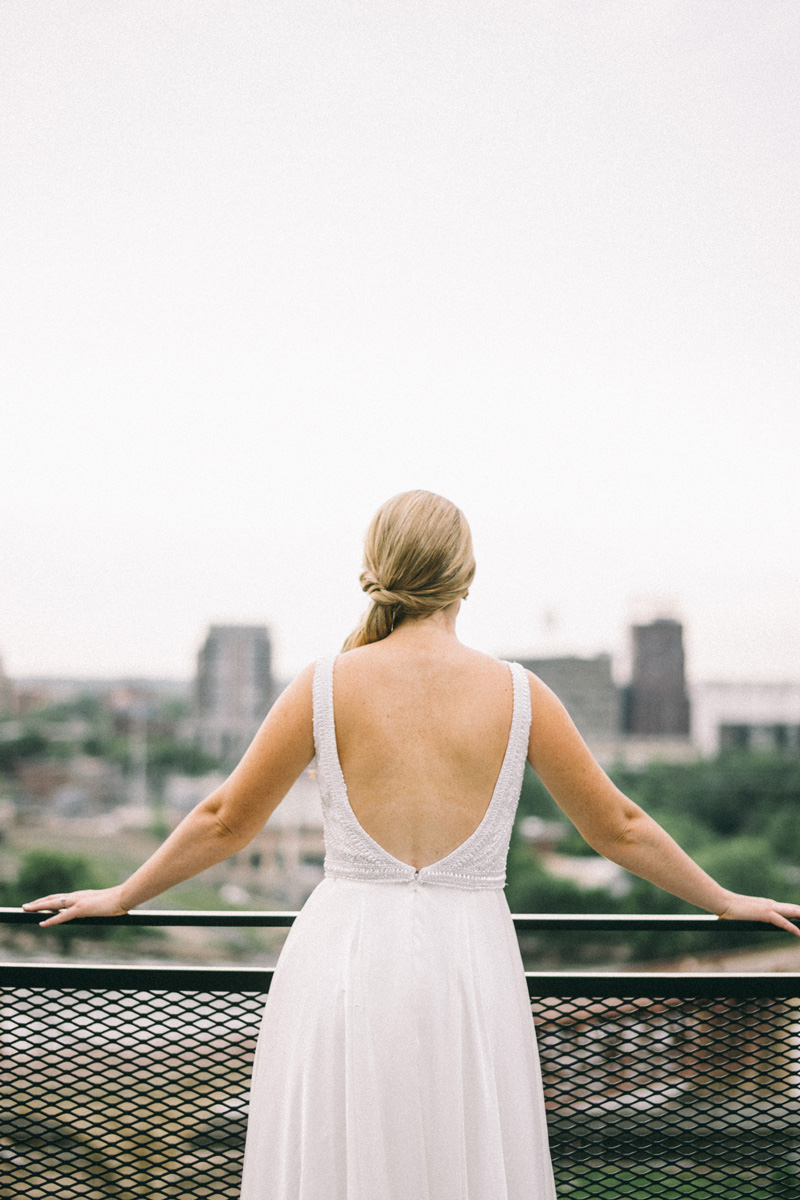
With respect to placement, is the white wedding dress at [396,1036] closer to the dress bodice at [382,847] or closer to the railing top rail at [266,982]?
the dress bodice at [382,847]

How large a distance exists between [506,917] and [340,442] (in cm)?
6245

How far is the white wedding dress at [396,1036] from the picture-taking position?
3.59ft

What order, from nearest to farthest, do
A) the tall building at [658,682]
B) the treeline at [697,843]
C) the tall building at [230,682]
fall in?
the treeline at [697,843], the tall building at [658,682], the tall building at [230,682]

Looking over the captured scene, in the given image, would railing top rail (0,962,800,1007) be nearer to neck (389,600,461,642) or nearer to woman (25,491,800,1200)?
woman (25,491,800,1200)

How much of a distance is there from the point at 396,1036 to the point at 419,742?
353 mm

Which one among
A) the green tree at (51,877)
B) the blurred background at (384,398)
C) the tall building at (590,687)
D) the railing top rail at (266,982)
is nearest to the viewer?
the railing top rail at (266,982)

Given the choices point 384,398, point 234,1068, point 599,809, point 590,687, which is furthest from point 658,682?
point 599,809

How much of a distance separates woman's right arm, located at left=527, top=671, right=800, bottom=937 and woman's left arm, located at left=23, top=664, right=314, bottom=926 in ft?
0.96

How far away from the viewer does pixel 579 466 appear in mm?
60312

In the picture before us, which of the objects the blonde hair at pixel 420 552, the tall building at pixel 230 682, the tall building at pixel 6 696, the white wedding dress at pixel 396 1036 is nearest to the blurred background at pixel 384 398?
the tall building at pixel 230 682

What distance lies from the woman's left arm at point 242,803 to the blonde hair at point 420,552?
15cm

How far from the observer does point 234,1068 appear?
1.42 metres

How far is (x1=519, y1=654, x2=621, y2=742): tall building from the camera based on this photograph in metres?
66.2

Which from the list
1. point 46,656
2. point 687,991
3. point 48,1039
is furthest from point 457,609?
point 46,656
